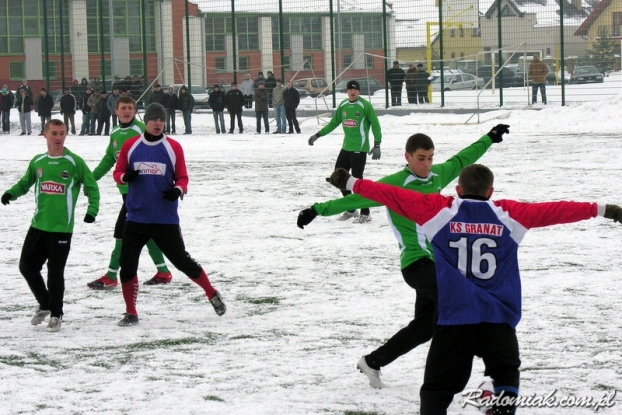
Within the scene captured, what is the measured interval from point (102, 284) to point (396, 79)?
21683mm

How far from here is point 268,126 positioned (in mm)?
28016

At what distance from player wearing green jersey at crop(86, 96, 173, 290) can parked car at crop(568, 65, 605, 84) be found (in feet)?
69.9

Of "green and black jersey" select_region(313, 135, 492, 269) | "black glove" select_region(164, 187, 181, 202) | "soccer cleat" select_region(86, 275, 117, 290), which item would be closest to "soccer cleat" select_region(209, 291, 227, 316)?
"black glove" select_region(164, 187, 181, 202)

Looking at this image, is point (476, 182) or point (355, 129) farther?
point (355, 129)

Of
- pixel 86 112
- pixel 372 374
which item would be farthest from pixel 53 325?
pixel 86 112

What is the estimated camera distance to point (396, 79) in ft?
97.6

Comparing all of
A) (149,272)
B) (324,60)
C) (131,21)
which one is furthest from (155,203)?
(131,21)

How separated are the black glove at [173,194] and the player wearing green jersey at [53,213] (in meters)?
0.56

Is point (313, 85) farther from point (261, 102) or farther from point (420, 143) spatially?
point (420, 143)

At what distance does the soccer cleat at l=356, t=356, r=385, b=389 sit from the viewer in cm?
572

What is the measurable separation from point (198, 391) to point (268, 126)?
22.5 m

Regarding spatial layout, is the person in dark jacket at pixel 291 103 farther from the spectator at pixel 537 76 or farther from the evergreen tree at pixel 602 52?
the evergreen tree at pixel 602 52

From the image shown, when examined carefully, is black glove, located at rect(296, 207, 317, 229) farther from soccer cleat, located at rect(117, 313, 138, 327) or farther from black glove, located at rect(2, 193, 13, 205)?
black glove, located at rect(2, 193, 13, 205)

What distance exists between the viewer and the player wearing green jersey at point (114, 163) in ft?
27.7
